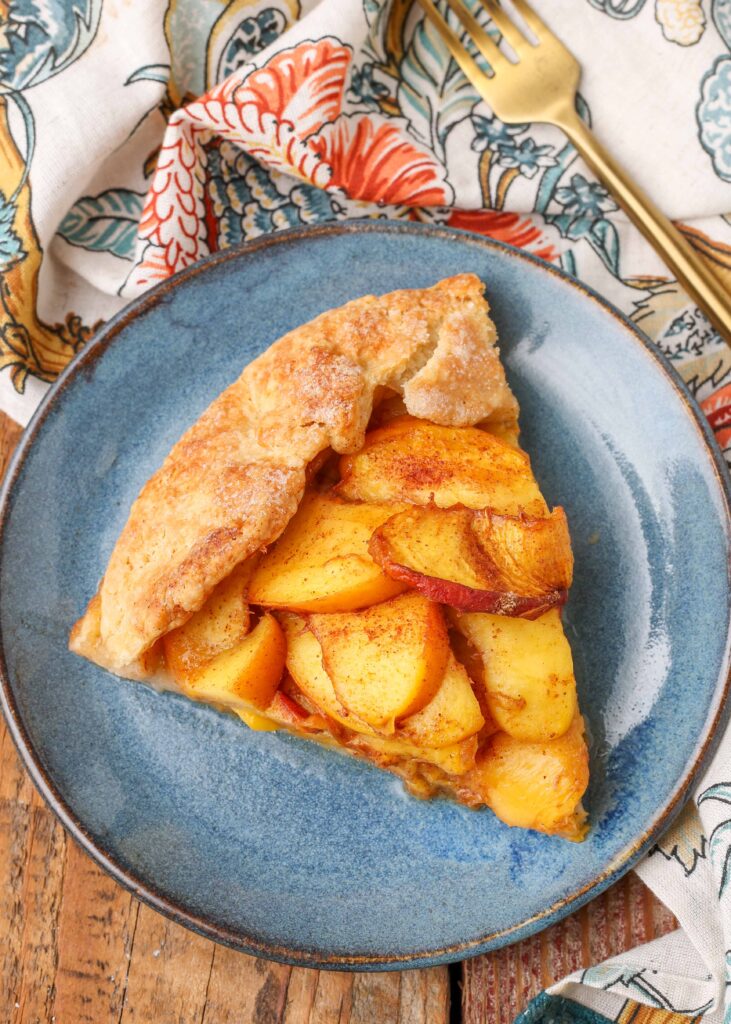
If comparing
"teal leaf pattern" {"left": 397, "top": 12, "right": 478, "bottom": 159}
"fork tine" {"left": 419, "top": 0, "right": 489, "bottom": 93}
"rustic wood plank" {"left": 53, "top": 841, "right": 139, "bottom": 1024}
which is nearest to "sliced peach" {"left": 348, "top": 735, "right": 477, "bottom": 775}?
"rustic wood plank" {"left": 53, "top": 841, "right": 139, "bottom": 1024}

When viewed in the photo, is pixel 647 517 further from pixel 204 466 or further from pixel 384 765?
pixel 204 466

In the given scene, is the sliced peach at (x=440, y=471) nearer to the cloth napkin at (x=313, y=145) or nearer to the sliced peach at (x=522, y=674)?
the sliced peach at (x=522, y=674)

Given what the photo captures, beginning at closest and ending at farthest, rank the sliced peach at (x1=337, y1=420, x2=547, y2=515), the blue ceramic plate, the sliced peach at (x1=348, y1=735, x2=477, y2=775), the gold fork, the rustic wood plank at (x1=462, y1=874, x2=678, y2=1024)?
the sliced peach at (x1=348, y1=735, x2=477, y2=775), the sliced peach at (x1=337, y1=420, x2=547, y2=515), the blue ceramic plate, the rustic wood plank at (x1=462, y1=874, x2=678, y2=1024), the gold fork

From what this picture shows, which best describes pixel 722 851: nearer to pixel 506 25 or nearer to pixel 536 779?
pixel 536 779

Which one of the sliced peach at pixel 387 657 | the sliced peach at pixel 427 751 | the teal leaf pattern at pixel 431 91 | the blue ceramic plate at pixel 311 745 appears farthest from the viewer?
the teal leaf pattern at pixel 431 91

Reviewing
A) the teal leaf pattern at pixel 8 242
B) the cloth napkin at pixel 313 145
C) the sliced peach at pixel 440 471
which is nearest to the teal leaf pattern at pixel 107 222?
the cloth napkin at pixel 313 145

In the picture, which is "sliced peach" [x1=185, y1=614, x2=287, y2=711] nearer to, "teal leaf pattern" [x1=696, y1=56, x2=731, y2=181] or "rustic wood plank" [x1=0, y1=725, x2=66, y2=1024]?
"rustic wood plank" [x1=0, y1=725, x2=66, y2=1024]

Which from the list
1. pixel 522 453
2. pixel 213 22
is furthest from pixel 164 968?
pixel 213 22
